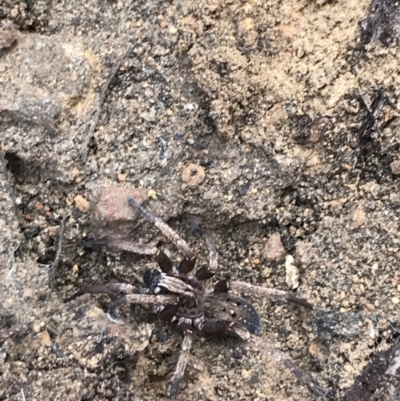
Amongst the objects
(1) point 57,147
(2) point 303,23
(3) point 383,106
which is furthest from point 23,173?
(3) point 383,106

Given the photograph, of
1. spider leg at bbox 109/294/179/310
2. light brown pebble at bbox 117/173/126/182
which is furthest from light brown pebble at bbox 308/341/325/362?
light brown pebble at bbox 117/173/126/182

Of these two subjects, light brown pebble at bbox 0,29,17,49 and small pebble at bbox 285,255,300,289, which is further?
small pebble at bbox 285,255,300,289

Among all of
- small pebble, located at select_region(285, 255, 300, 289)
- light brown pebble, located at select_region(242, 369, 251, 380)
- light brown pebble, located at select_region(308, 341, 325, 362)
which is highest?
small pebble, located at select_region(285, 255, 300, 289)

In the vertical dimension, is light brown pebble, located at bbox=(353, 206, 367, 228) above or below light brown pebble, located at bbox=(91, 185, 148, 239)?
above

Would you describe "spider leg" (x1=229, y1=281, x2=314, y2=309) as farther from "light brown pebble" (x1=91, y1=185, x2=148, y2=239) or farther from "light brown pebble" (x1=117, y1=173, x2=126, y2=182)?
"light brown pebble" (x1=117, y1=173, x2=126, y2=182)

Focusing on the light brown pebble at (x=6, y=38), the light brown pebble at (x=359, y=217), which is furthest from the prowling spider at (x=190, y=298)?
the light brown pebble at (x=6, y=38)

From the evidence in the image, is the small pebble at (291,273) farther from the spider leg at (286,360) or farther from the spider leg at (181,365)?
the spider leg at (181,365)
